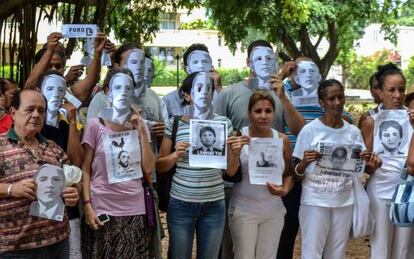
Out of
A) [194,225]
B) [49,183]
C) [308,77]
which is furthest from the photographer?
[308,77]

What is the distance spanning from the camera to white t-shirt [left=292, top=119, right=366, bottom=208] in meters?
4.16

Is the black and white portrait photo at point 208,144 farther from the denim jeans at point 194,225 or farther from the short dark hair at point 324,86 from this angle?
the short dark hair at point 324,86

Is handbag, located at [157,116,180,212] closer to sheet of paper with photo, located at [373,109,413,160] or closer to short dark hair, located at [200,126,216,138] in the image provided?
short dark hair, located at [200,126,216,138]

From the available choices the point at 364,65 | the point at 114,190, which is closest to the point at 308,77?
the point at 114,190

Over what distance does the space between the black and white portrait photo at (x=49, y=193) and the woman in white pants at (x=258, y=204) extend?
1330 millimetres

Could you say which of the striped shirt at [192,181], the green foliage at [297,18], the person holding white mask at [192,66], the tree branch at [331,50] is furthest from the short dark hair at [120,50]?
the tree branch at [331,50]

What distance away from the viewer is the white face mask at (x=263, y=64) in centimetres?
445

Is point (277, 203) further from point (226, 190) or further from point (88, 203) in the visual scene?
point (88, 203)

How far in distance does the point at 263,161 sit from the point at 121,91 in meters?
1.02

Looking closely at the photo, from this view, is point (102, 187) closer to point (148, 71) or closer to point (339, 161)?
point (148, 71)

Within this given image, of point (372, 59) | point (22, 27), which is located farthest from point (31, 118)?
point (372, 59)

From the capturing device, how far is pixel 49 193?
10.5ft

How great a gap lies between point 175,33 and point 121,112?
146 feet

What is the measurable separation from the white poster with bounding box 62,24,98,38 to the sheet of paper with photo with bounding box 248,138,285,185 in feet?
4.39
